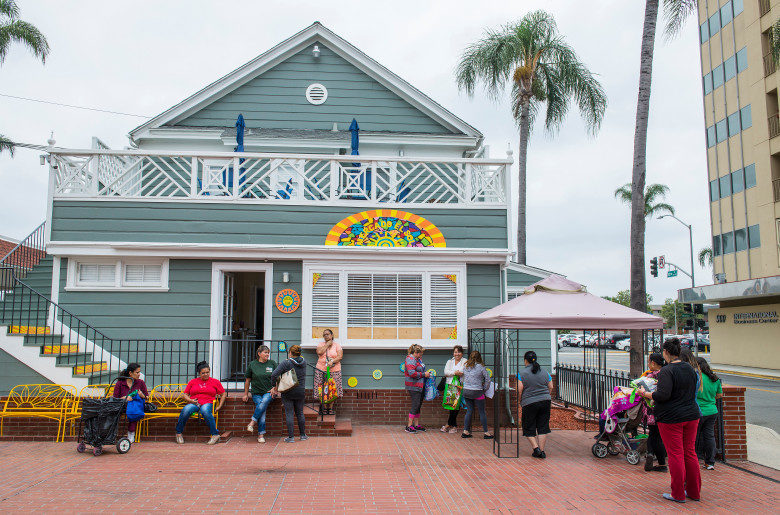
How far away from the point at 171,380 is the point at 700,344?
Answer: 4420cm

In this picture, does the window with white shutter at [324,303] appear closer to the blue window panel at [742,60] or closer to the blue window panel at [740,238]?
the blue window panel at [740,238]

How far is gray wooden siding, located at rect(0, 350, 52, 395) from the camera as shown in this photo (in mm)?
9562

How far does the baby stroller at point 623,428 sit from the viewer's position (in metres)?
7.93

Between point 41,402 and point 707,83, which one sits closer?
point 41,402

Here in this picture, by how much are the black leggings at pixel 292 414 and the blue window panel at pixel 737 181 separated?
2698 centimetres

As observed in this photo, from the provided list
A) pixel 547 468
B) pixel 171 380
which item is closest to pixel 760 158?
pixel 547 468

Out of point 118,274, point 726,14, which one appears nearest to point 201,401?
point 118,274

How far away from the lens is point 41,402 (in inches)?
362

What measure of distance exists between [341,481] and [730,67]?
30.5 meters

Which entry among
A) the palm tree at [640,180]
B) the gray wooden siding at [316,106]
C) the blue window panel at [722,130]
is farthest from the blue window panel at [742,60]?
the gray wooden siding at [316,106]

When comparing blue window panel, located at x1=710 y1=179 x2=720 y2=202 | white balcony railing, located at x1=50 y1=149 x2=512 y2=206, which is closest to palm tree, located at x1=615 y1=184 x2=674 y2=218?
blue window panel, located at x1=710 y1=179 x2=720 y2=202

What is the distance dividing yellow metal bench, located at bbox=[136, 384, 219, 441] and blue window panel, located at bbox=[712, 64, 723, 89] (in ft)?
100

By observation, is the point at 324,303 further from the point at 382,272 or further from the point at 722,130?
the point at 722,130

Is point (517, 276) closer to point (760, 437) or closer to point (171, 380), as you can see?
point (760, 437)
